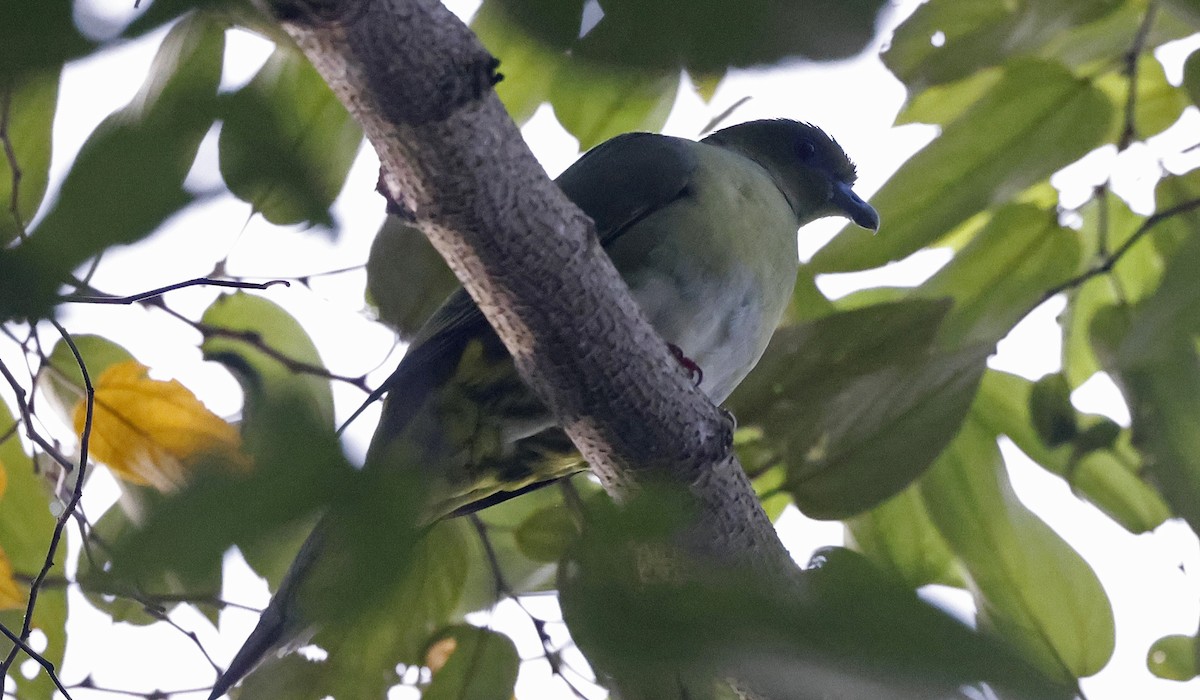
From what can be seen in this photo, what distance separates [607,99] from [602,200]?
1167 mm

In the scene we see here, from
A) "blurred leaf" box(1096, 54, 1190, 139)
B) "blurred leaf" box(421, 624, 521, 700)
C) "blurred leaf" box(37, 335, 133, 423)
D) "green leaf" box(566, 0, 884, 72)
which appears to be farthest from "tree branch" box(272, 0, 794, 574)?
"blurred leaf" box(1096, 54, 1190, 139)

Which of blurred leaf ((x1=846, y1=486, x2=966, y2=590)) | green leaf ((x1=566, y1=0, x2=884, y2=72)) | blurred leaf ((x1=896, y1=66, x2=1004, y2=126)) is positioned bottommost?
green leaf ((x1=566, y1=0, x2=884, y2=72))

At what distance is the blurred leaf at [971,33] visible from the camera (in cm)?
162

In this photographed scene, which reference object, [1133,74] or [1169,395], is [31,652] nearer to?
[1169,395]

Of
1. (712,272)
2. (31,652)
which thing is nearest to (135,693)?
(31,652)

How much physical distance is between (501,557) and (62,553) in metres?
0.68

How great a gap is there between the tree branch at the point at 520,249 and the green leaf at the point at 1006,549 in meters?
0.26

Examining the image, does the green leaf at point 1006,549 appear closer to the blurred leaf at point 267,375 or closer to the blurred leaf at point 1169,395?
the blurred leaf at point 1169,395

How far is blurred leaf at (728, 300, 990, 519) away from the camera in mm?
1584

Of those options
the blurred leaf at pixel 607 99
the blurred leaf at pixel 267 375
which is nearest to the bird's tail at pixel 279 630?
the blurred leaf at pixel 267 375

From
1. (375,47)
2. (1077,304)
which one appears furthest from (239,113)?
(1077,304)

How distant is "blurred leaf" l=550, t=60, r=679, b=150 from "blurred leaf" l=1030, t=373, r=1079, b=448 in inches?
29.6

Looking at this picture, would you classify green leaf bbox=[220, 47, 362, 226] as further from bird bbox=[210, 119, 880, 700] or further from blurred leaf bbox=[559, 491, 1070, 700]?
bird bbox=[210, 119, 880, 700]

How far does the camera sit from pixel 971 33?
1709 millimetres
